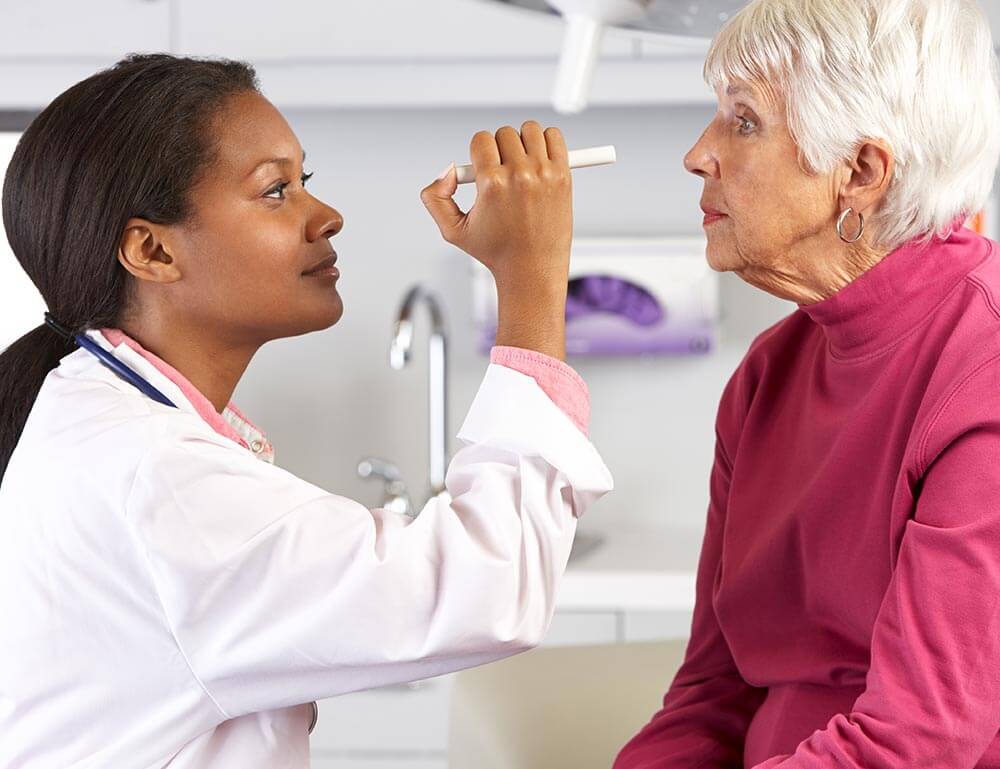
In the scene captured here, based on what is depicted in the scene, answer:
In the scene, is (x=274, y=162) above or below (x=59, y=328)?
above

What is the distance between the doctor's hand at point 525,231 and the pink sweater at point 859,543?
0.25 m

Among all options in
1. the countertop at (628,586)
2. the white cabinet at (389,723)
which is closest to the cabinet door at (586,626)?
the countertop at (628,586)

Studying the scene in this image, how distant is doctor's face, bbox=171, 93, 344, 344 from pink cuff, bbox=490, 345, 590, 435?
213 mm

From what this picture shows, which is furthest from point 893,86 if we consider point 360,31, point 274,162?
point 360,31

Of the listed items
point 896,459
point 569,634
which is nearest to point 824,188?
point 896,459

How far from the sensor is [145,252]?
3.71ft

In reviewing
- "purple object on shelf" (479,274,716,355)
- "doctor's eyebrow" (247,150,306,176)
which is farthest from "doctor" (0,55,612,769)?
"purple object on shelf" (479,274,716,355)

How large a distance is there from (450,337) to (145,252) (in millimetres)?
1675

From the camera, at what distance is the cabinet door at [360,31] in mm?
2340

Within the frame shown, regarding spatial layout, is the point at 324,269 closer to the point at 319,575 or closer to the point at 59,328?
the point at 59,328

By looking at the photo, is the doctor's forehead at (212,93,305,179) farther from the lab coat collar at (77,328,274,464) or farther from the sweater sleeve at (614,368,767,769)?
the sweater sleeve at (614,368,767,769)

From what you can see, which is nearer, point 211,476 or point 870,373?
point 211,476

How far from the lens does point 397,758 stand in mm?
2350

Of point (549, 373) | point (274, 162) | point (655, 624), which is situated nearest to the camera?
point (549, 373)
